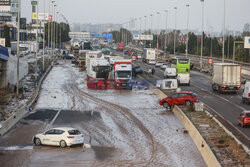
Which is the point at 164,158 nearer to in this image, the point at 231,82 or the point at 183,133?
the point at 183,133

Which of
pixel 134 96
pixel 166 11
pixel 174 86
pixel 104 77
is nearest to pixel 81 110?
pixel 134 96

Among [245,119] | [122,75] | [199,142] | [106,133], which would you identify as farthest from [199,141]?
[122,75]

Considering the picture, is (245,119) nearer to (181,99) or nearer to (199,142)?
(199,142)

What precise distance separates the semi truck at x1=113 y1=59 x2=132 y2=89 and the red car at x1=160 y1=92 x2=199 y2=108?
15436 millimetres

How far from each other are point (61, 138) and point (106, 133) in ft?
16.4

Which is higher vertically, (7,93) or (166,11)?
(166,11)

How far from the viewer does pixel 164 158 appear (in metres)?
23.8

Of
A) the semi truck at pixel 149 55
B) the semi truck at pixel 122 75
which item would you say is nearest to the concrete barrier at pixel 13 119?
the semi truck at pixel 122 75

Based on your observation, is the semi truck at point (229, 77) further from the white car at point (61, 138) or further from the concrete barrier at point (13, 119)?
the white car at point (61, 138)

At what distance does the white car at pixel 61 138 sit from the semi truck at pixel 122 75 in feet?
97.3

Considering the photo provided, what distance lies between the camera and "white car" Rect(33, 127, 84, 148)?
25.9m

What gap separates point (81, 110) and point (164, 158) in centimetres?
1759

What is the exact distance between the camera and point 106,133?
99.7ft

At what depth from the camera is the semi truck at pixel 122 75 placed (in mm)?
55812
